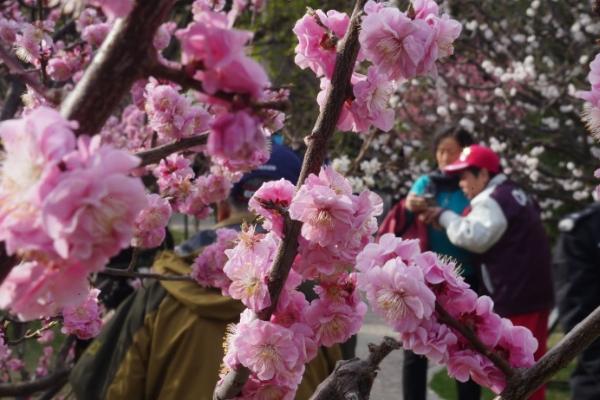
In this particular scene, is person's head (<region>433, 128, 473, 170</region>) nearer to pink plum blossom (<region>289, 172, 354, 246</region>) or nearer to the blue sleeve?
the blue sleeve

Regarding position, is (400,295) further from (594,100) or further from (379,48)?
(594,100)

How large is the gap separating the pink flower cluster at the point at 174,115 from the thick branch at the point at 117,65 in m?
1.04

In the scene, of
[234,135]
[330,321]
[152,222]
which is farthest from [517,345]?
[152,222]

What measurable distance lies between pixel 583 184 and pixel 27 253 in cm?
819

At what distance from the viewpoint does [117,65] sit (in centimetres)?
85

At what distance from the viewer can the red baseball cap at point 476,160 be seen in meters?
4.46

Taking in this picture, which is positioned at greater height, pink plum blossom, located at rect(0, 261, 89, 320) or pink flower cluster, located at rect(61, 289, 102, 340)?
Answer: pink plum blossom, located at rect(0, 261, 89, 320)

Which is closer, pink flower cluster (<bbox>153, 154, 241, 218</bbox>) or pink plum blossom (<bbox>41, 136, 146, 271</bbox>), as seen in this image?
pink plum blossom (<bbox>41, 136, 146, 271</bbox>)

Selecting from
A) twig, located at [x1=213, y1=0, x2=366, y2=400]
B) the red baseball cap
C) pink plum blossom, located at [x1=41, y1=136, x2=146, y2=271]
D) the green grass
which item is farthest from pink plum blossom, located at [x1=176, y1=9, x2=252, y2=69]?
the green grass

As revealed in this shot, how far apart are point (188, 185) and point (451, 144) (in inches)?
104

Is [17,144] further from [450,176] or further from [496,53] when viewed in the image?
[496,53]

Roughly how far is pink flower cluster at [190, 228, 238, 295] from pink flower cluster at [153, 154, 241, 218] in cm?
18

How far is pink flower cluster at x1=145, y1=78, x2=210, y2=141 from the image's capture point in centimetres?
194

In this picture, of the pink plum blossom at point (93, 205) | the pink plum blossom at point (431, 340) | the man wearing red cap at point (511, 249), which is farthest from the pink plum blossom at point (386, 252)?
the man wearing red cap at point (511, 249)
